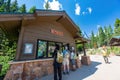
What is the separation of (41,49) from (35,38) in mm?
1017

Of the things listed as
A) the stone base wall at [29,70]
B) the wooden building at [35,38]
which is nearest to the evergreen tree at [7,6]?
the wooden building at [35,38]

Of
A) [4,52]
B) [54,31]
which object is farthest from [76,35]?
[4,52]

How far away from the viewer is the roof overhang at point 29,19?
224 inches

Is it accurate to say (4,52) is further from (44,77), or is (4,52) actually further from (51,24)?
(44,77)

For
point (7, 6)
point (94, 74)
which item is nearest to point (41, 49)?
point (94, 74)

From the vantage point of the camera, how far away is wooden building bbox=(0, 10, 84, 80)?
5.32 metres

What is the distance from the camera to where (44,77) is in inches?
240

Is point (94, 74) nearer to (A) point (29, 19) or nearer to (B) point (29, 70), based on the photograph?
(B) point (29, 70)

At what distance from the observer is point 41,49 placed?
313 inches

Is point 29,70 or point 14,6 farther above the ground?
point 14,6

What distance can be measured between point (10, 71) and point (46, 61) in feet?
7.46

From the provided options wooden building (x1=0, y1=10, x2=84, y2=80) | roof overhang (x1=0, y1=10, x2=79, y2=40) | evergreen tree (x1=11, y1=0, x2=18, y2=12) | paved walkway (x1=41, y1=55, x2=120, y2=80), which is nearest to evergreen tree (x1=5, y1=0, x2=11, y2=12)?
evergreen tree (x1=11, y1=0, x2=18, y2=12)

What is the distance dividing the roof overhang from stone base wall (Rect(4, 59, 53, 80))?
2.55 metres

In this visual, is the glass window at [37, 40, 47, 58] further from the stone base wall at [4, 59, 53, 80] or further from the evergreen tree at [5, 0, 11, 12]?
the evergreen tree at [5, 0, 11, 12]
